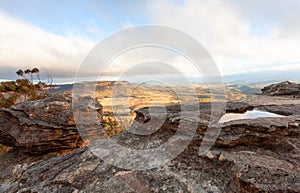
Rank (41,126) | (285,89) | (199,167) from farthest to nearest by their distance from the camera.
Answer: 1. (285,89)
2. (41,126)
3. (199,167)

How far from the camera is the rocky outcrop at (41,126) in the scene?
44.4 ft

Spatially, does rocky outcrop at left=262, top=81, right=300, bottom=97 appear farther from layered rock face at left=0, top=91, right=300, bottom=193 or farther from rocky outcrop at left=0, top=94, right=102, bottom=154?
rocky outcrop at left=0, top=94, right=102, bottom=154

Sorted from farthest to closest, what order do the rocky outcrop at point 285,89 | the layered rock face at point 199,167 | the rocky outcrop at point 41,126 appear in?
the rocky outcrop at point 285,89
the rocky outcrop at point 41,126
the layered rock face at point 199,167

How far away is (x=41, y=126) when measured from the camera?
536 inches

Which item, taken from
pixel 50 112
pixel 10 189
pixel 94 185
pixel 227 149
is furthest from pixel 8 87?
pixel 227 149

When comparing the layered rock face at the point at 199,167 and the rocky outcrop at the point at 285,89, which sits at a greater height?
the rocky outcrop at the point at 285,89

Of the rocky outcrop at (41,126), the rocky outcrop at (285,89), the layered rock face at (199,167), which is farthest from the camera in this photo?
the rocky outcrop at (285,89)

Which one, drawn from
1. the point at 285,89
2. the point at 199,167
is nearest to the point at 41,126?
the point at 199,167

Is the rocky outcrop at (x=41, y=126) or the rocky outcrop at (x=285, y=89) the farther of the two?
the rocky outcrop at (x=285, y=89)

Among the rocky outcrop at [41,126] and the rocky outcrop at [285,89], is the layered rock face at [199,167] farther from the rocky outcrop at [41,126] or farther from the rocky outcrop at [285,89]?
the rocky outcrop at [285,89]

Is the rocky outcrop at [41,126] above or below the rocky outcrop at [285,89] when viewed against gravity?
below

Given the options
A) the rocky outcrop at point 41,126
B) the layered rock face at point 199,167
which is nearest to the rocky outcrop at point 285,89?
the layered rock face at point 199,167

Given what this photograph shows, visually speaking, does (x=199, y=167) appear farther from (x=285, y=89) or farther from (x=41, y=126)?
A: (x=285, y=89)

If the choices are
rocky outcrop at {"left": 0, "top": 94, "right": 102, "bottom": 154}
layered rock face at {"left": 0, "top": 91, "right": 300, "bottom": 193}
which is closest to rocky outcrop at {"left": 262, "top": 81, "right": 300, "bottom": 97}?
layered rock face at {"left": 0, "top": 91, "right": 300, "bottom": 193}
